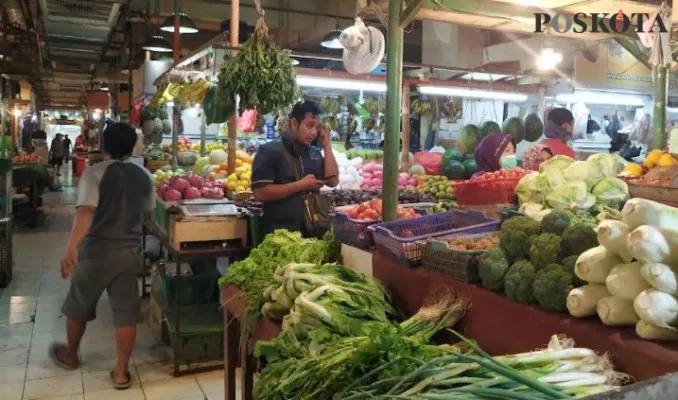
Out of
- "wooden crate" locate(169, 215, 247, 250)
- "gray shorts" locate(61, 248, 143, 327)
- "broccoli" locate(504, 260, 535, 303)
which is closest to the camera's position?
"broccoli" locate(504, 260, 535, 303)

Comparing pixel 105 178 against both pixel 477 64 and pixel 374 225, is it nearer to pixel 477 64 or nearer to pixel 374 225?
pixel 374 225

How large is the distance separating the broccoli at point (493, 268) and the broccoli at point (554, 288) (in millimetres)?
186

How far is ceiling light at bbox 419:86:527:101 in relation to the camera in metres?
6.84

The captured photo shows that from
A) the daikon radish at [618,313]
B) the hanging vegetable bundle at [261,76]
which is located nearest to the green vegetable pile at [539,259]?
the daikon radish at [618,313]

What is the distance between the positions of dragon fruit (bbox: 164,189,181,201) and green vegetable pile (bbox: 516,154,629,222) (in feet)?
10.7

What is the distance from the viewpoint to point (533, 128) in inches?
265

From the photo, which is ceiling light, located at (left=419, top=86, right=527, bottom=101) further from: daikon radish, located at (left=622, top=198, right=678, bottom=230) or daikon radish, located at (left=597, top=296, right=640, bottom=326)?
daikon radish, located at (left=597, top=296, right=640, bottom=326)

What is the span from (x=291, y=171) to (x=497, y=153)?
1.73 metres

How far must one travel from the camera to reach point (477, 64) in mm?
9516

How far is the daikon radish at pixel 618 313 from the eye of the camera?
5.65 feet

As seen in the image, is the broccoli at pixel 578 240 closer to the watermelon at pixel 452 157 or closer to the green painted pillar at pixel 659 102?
the green painted pillar at pixel 659 102

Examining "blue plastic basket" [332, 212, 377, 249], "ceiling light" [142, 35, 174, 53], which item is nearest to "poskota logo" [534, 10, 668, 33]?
"blue plastic basket" [332, 212, 377, 249]

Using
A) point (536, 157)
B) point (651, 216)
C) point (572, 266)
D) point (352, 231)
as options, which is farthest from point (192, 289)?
point (651, 216)

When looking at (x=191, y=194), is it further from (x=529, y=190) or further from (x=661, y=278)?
(x=661, y=278)
